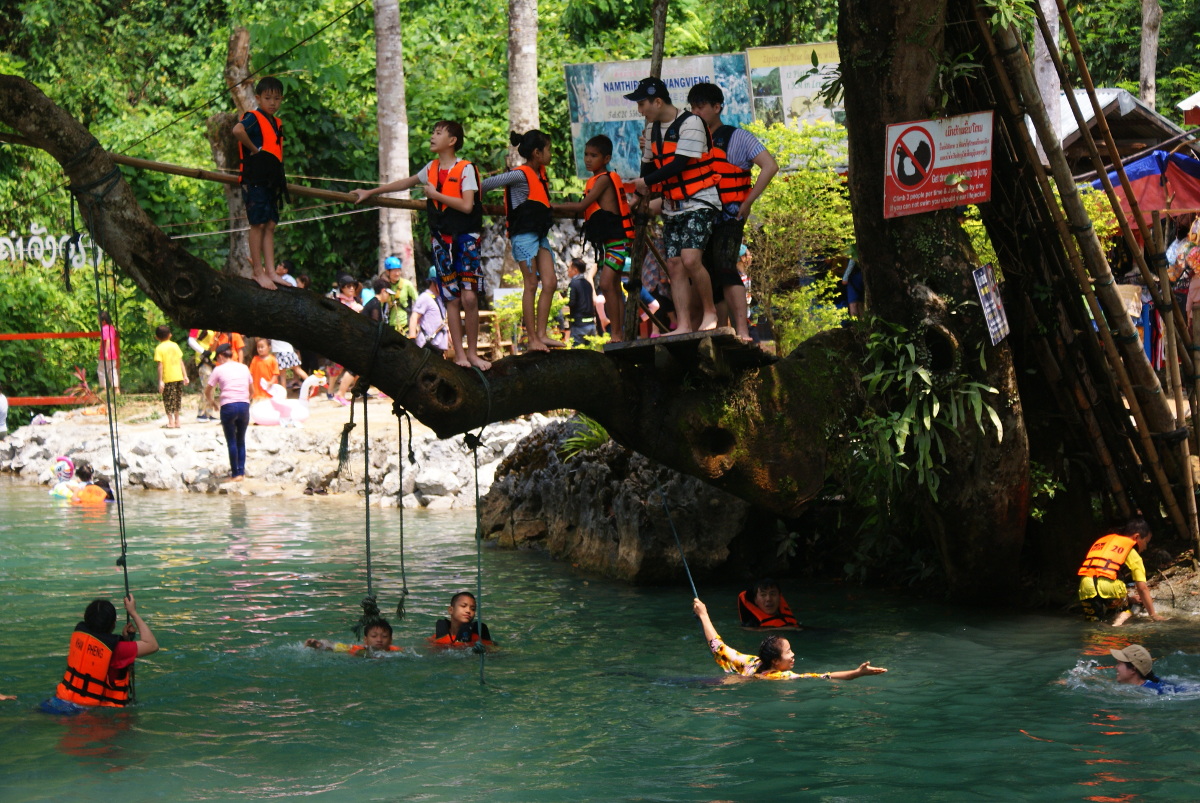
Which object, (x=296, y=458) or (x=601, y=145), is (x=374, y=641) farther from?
(x=296, y=458)

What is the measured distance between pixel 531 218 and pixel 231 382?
10012 mm

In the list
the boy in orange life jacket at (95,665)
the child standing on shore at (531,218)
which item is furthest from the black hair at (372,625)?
the child standing on shore at (531,218)

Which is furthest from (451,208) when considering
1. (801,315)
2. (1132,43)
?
(1132,43)

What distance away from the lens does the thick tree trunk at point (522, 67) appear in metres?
21.3

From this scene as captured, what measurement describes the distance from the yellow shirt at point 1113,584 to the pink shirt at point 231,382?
1212 cm

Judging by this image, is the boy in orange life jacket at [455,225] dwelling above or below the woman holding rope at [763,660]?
above

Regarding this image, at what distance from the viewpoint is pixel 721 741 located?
8.66 meters

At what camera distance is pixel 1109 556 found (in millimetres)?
11086

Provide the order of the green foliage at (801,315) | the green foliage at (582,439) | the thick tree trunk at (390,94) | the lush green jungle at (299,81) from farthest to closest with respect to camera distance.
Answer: the lush green jungle at (299,81) → the thick tree trunk at (390,94) → the green foliage at (801,315) → the green foliage at (582,439)

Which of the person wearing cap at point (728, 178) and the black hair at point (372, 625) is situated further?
the black hair at point (372, 625)

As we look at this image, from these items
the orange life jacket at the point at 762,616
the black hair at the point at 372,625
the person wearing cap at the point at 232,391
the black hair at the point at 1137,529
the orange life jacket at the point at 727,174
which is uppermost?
the orange life jacket at the point at 727,174

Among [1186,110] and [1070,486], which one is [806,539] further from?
[1186,110]

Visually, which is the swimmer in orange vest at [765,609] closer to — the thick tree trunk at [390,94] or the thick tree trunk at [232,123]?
the thick tree trunk at [232,123]

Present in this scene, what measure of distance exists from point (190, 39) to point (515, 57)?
15.1 m
